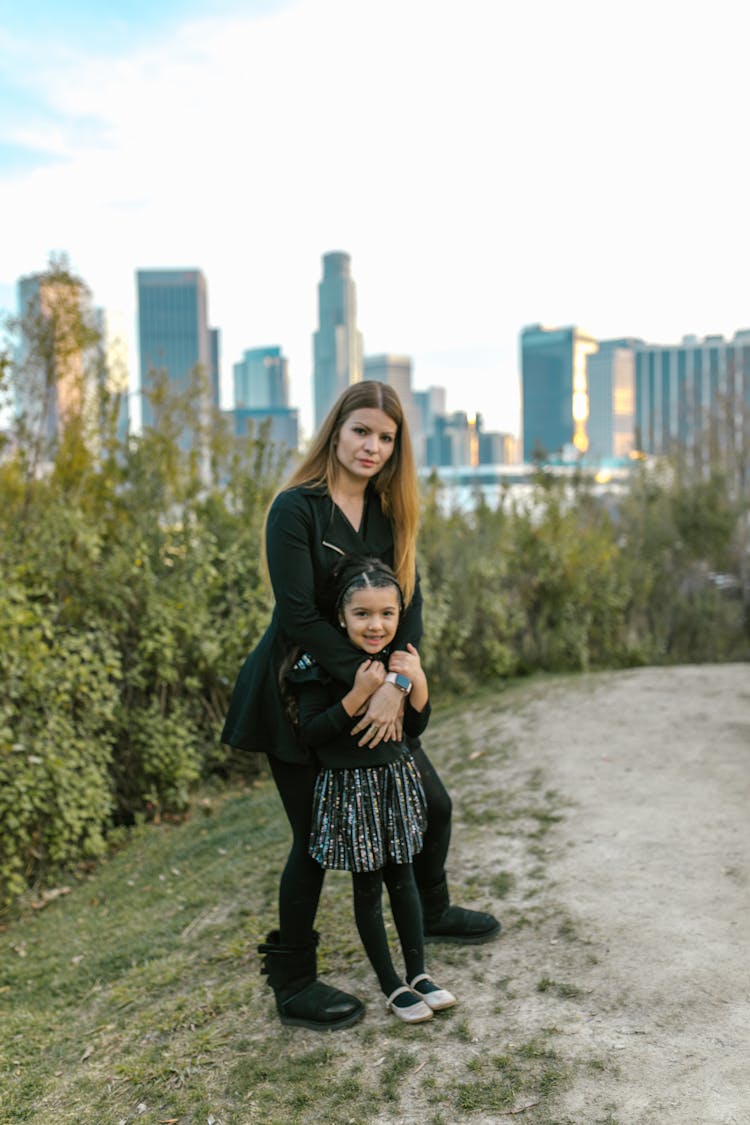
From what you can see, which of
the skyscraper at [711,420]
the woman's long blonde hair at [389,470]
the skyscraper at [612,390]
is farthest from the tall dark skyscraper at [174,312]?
the woman's long blonde hair at [389,470]

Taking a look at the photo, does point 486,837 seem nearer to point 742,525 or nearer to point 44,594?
point 44,594

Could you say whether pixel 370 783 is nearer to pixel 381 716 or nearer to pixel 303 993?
pixel 381 716

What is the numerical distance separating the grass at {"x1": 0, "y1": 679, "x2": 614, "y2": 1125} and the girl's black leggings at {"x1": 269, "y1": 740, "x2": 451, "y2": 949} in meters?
0.30

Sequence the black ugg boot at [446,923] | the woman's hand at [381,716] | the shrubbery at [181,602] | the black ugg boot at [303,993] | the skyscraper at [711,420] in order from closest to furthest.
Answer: the woman's hand at [381,716], the black ugg boot at [303,993], the black ugg boot at [446,923], the shrubbery at [181,602], the skyscraper at [711,420]

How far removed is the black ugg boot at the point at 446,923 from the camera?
10.5 ft

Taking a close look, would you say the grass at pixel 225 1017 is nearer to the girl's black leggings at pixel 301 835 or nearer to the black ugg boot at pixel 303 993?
the black ugg boot at pixel 303 993

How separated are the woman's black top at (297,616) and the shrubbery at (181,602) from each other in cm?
197

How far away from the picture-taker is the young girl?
2639mm

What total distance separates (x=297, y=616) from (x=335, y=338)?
19567 millimetres

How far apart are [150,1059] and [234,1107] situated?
0.42m

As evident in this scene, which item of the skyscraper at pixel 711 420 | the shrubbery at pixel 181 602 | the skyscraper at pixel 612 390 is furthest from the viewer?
the skyscraper at pixel 612 390

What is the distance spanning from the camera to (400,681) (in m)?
2.65

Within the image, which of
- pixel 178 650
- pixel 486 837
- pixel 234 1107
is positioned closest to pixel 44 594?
pixel 178 650

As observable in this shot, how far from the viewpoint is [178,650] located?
5672 millimetres
